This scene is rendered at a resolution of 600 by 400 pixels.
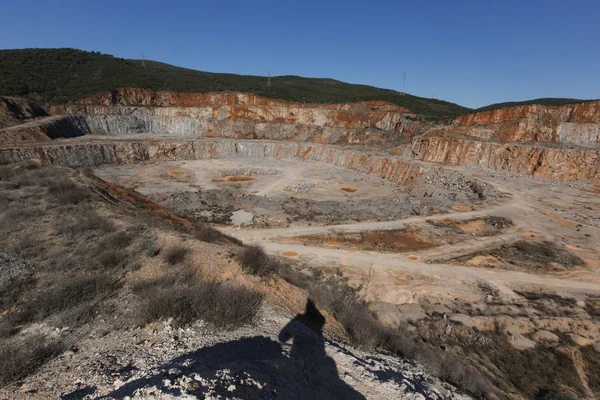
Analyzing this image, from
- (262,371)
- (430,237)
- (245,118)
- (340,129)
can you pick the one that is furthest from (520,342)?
(245,118)

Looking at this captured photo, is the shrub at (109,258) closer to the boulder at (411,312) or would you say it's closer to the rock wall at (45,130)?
the boulder at (411,312)

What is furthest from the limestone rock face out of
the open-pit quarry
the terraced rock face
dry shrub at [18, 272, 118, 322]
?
the terraced rock face

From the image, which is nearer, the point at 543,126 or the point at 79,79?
the point at 543,126

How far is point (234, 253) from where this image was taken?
34.8ft

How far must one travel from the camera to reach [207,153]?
54156 millimetres

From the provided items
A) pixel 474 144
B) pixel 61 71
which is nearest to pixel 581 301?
pixel 474 144

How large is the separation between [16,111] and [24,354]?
61.1 metres

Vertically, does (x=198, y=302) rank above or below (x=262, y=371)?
below

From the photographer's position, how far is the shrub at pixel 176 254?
976 cm

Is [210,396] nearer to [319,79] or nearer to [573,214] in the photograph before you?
[573,214]

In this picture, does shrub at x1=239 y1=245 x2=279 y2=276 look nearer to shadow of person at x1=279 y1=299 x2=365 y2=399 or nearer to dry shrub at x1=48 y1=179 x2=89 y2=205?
shadow of person at x1=279 y1=299 x2=365 y2=399

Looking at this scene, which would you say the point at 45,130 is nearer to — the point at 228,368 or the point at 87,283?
the point at 87,283

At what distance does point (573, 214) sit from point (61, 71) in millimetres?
101063

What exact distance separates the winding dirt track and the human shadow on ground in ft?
39.3
